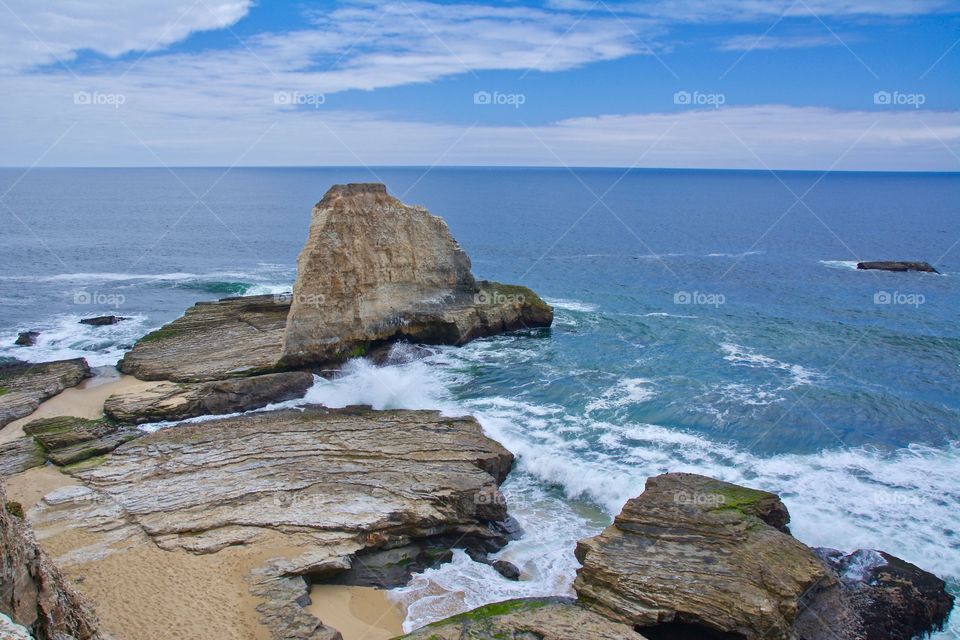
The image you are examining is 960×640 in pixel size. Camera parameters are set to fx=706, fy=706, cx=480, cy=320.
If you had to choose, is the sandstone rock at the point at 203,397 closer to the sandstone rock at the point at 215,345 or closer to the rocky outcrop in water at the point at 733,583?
the sandstone rock at the point at 215,345

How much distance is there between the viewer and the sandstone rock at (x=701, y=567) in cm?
1712

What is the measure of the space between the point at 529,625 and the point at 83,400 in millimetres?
24492

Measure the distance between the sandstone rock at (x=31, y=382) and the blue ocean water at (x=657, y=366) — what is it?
4359 millimetres

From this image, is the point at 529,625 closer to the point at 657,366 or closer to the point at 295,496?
the point at 295,496

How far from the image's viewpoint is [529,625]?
1686cm

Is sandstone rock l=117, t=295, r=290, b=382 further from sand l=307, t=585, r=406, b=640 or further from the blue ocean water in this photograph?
sand l=307, t=585, r=406, b=640

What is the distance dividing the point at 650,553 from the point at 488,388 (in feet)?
56.2

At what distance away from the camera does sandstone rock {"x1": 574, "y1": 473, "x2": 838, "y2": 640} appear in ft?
56.2

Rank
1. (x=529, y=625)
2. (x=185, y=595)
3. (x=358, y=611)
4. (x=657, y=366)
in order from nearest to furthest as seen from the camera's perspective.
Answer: (x=529, y=625)
(x=185, y=595)
(x=358, y=611)
(x=657, y=366)

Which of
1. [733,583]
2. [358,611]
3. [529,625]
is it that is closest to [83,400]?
[358,611]

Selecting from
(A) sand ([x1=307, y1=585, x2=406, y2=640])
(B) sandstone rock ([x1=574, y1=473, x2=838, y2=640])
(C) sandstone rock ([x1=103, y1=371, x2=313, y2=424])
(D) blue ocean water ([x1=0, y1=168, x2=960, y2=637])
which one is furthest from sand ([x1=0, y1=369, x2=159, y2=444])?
(B) sandstone rock ([x1=574, y1=473, x2=838, y2=640])

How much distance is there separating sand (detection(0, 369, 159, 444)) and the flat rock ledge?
205 inches

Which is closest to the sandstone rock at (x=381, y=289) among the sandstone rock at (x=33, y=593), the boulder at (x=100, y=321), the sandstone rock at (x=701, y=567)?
the sandstone rock at (x=701, y=567)

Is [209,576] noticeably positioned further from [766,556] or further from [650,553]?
[766,556]
